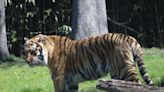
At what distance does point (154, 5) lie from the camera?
24.2 metres

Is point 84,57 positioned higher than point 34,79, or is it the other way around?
point 84,57

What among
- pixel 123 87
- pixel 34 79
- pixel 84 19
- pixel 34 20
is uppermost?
pixel 34 20

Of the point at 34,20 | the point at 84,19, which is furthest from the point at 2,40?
the point at 34,20

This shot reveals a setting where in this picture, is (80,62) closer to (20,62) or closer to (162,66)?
(162,66)

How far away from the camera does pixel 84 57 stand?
8367 millimetres

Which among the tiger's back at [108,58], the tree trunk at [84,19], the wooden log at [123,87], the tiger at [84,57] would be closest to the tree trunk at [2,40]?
the tree trunk at [84,19]

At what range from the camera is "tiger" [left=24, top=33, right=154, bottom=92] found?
7707 millimetres

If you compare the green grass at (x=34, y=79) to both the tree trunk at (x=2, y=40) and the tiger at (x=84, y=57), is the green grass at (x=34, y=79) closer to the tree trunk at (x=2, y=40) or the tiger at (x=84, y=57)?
the tiger at (x=84, y=57)

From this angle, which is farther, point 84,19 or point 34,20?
point 34,20

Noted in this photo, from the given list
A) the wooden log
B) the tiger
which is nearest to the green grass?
the tiger

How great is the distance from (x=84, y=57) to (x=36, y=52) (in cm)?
83

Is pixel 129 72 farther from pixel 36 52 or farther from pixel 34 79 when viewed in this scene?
pixel 34 79

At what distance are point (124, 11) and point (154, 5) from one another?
150 cm

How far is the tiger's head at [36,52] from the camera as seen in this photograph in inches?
331
